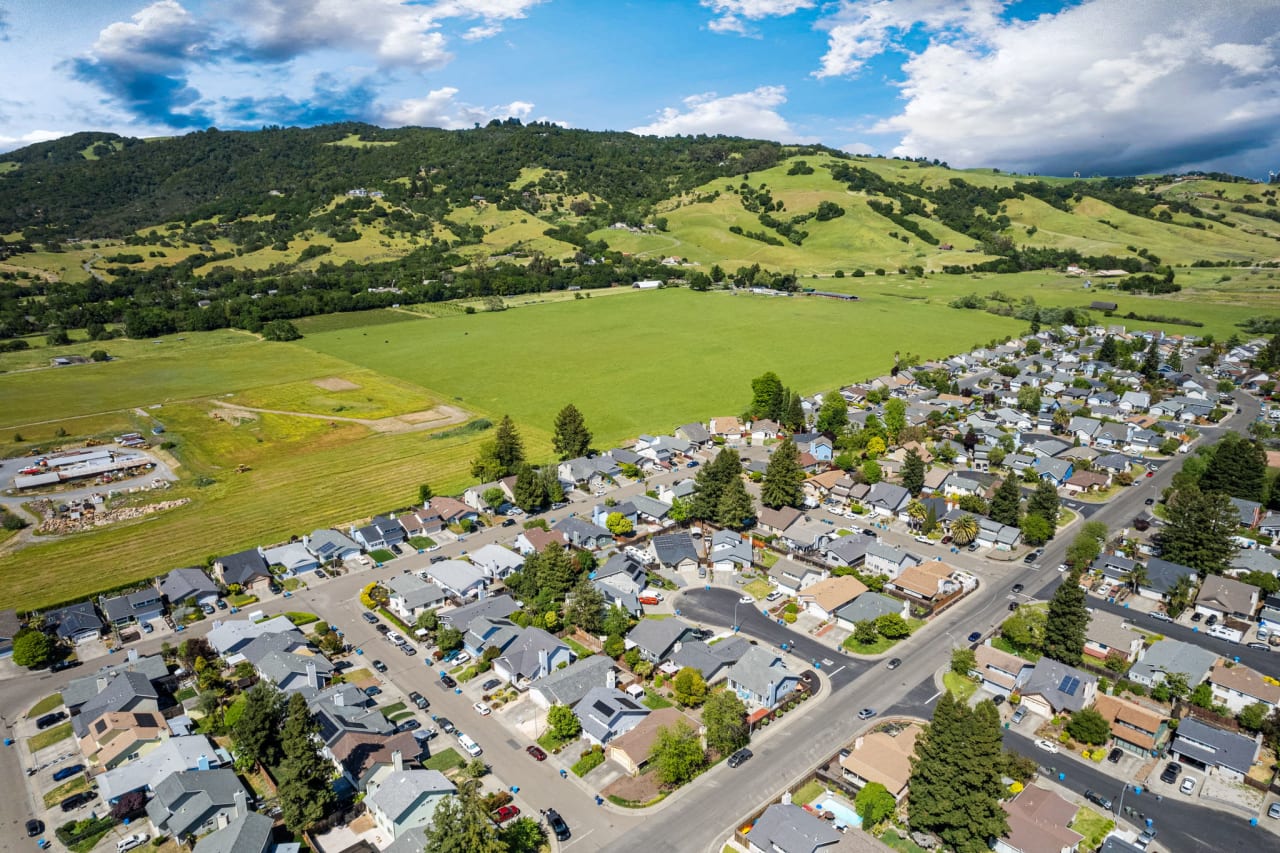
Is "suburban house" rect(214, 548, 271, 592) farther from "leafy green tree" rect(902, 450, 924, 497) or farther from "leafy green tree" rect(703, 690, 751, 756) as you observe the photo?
"leafy green tree" rect(902, 450, 924, 497)

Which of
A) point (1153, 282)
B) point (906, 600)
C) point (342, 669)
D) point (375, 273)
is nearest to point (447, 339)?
point (375, 273)

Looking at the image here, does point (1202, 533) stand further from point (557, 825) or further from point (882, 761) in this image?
point (557, 825)

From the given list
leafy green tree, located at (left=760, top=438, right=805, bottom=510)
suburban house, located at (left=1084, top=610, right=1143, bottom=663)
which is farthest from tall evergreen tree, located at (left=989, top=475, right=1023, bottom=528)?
leafy green tree, located at (left=760, top=438, right=805, bottom=510)

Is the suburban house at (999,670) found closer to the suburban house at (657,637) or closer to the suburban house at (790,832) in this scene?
the suburban house at (790,832)

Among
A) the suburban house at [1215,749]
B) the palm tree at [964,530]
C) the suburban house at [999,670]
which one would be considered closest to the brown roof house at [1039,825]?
the suburban house at [999,670]

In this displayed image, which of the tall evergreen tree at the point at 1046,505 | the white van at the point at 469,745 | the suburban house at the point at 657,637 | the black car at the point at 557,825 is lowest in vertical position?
the black car at the point at 557,825
